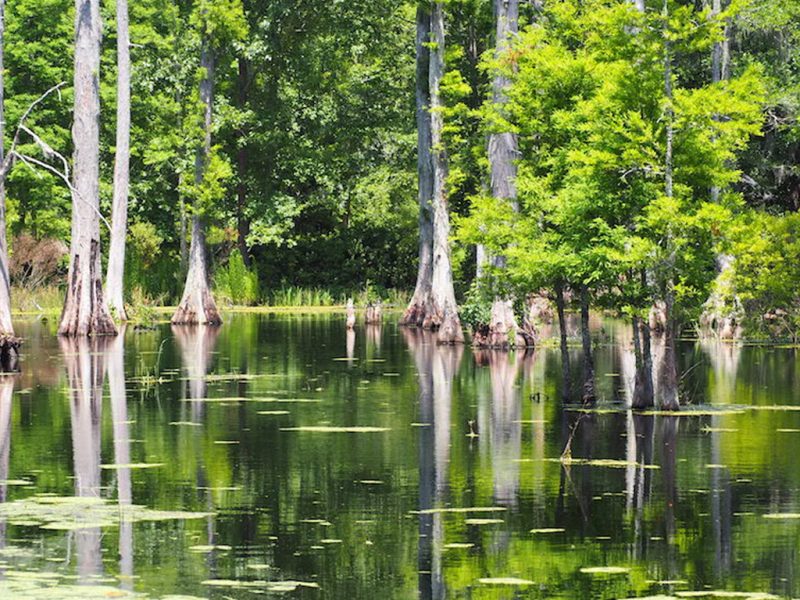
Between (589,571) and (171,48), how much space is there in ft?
179

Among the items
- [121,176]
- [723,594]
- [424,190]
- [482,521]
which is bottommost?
[723,594]

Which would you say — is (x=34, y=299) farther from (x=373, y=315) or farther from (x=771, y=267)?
(x=771, y=267)

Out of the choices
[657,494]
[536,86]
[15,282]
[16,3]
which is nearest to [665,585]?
[657,494]

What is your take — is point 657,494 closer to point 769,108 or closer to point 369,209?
point 769,108

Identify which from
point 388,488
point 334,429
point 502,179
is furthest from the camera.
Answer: point 502,179

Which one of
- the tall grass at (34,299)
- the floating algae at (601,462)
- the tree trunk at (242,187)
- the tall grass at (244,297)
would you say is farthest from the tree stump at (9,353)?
the tree trunk at (242,187)

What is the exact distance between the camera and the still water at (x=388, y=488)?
13.1 m

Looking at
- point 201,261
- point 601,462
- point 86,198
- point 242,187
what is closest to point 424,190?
point 201,261

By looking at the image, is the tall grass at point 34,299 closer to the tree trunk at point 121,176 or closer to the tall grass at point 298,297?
the tree trunk at point 121,176

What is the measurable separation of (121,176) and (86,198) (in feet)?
24.0

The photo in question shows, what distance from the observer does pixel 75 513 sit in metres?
15.9

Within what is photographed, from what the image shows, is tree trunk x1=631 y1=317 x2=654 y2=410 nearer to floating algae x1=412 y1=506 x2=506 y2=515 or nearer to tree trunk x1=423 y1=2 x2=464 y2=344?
floating algae x1=412 y1=506 x2=506 y2=515

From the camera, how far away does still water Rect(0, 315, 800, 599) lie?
13094 mm

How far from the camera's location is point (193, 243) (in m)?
59.2
